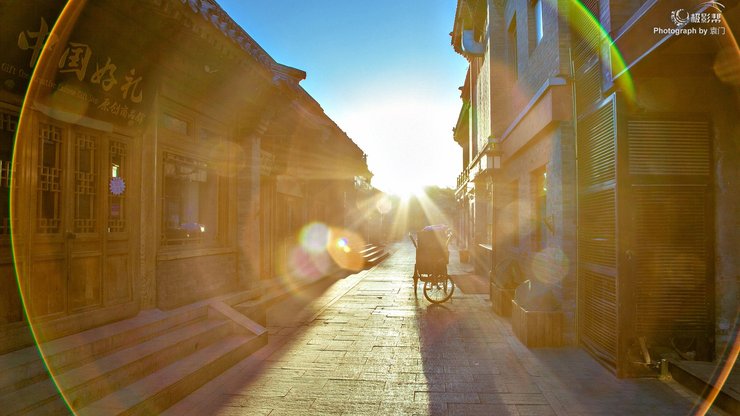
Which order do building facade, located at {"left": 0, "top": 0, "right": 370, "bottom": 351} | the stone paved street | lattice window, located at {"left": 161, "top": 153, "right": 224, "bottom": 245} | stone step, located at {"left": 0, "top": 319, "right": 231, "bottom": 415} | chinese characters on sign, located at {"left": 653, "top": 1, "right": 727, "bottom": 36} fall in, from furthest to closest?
lattice window, located at {"left": 161, "top": 153, "right": 224, "bottom": 245}, the stone paved street, building facade, located at {"left": 0, "top": 0, "right": 370, "bottom": 351}, chinese characters on sign, located at {"left": 653, "top": 1, "right": 727, "bottom": 36}, stone step, located at {"left": 0, "top": 319, "right": 231, "bottom": 415}

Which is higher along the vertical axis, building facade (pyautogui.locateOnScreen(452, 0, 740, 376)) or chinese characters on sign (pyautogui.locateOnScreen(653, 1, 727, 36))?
chinese characters on sign (pyautogui.locateOnScreen(653, 1, 727, 36))

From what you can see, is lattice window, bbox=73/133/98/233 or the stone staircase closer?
the stone staircase

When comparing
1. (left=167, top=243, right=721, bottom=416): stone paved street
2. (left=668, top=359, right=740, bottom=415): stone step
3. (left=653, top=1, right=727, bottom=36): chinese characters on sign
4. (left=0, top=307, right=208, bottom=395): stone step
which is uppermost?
(left=653, top=1, right=727, bottom=36): chinese characters on sign

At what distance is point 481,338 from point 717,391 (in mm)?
3296

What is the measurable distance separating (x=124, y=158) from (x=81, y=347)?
7.67 feet

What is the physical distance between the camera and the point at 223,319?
6.82 m

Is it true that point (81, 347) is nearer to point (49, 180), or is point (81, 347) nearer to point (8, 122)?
point (49, 180)

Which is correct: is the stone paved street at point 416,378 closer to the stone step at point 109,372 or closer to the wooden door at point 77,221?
the stone step at point 109,372

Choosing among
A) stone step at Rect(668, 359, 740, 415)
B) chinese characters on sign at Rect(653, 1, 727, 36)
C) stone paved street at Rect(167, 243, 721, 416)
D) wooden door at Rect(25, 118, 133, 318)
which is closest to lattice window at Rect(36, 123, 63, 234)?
wooden door at Rect(25, 118, 133, 318)

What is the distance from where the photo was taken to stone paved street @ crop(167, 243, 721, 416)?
14.8 feet

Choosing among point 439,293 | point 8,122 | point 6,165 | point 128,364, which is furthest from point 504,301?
point 8,122

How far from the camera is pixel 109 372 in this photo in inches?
171

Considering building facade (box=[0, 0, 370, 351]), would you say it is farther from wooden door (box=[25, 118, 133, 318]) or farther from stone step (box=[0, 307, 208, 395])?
stone step (box=[0, 307, 208, 395])

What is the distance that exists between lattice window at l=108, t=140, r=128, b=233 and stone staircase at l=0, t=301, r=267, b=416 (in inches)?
46.9
